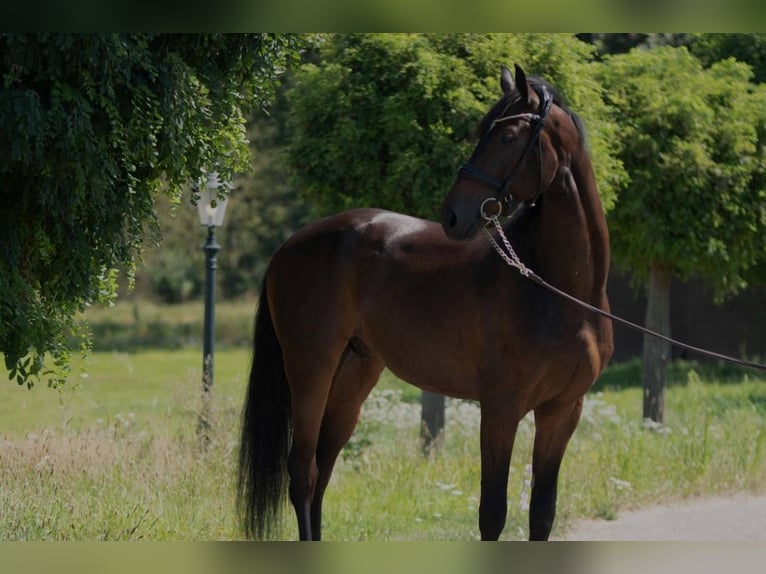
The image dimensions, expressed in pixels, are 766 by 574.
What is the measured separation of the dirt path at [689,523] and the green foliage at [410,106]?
2163 millimetres

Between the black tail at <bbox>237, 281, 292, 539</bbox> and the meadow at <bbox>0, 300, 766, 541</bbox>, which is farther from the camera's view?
the meadow at <bbox>0, 300, 766, 541</bbox>

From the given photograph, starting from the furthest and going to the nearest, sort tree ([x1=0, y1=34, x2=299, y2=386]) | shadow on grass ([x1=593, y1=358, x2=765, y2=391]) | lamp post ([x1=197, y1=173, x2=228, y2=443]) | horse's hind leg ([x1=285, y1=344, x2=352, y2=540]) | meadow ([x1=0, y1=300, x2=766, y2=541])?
1. shadow on grass ([x1=593, y1=358, x2=765, y2=391])
2. lamp post ([x1=197, y1=173, x2=228, y2=443])
3. meadow ([x1=0, y1=300, x2=766, y2=541])
4. horse's hind leg ([x1=285, y1=344, x2=352, y2=540])
5. tree ([x1=0, y1=34, x2=299, y2=386])

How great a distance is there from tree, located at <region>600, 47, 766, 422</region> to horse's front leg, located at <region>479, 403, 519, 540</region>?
4.75 m

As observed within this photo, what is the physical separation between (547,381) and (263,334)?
1655mm

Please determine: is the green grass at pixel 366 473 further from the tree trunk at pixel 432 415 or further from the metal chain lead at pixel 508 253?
the metal chain lead at pixel 508 253

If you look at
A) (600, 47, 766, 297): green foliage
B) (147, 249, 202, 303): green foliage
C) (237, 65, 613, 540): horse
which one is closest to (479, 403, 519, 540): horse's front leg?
(237, 65, 613, 540): horse

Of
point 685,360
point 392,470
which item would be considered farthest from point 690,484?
point 685,360

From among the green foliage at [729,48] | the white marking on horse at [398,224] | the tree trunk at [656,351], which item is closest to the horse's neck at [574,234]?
the white marking on horse at [398,224]

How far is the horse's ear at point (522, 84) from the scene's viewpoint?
13.7ft

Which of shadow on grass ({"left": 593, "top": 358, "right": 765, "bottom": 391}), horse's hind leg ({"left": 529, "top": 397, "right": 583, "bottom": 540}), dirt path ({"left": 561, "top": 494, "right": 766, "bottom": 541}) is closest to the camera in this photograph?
horse's hind leg ({"left": 529, "top": 397, "right": 583, "bottom": 540})

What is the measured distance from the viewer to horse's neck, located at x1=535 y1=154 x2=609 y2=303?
442cm

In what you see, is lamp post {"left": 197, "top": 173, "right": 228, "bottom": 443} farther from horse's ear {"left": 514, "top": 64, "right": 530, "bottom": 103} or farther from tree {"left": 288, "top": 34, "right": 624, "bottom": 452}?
horse's ear {"left": 514, "top": 64, "right": 530, "bottom": 103}

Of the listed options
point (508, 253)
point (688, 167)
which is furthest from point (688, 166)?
point (508, 253)

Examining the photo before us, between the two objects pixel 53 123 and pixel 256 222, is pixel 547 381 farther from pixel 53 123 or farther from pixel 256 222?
pixel 256 222
